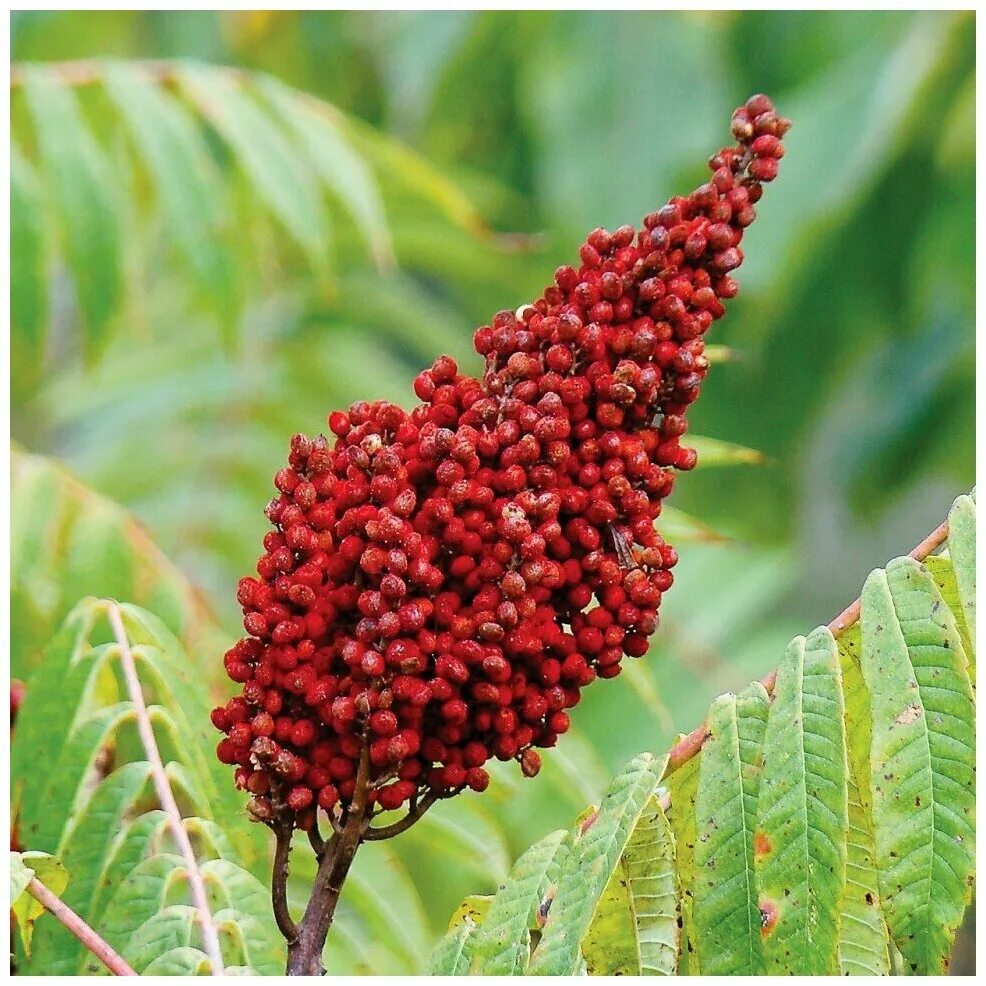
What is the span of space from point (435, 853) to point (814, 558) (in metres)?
4.37

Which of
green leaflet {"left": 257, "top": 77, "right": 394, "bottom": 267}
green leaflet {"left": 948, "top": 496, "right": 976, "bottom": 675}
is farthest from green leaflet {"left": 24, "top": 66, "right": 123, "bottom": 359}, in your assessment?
green leaflet {"left": 948, "top": 496, "right": 976, "bottom": 675}

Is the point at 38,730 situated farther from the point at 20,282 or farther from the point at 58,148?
the point at 58,148

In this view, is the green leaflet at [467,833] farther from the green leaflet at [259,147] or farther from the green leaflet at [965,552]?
the green leaflet at [259,147]

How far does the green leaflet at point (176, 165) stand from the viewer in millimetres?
2225

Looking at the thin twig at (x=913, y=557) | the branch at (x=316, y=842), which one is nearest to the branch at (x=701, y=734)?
the thin twig at (x=913, y=557)

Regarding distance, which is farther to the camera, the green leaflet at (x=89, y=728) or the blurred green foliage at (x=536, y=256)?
the blurred green foliage at (x=536, y=256)

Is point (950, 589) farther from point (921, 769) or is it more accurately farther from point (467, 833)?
point (467, 833)

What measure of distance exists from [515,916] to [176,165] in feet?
5.14

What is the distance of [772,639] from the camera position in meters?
2.91

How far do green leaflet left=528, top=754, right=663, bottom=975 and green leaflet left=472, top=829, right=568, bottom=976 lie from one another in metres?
0.03

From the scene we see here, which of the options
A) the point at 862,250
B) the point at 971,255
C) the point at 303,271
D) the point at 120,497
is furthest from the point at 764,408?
the point at 120,497

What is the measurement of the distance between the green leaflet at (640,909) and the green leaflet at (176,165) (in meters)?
1.39

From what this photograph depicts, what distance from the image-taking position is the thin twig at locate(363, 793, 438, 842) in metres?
1.17

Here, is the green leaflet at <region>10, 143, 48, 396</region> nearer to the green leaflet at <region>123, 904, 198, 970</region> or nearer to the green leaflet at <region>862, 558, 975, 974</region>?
the green leaflet at <region>123, 904, 198, 970</region>
